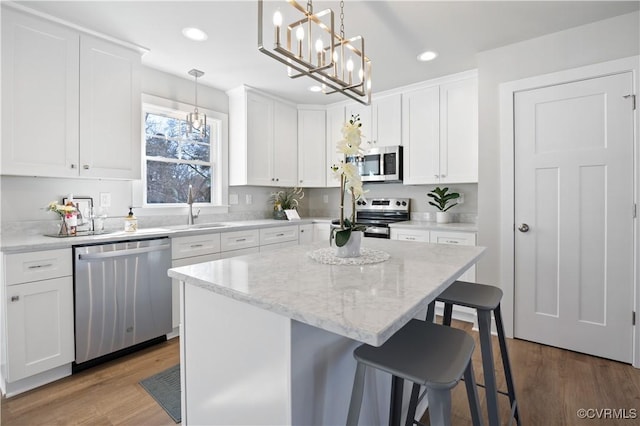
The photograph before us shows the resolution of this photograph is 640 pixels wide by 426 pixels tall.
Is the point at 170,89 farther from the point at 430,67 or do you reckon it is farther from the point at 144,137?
the point at 430,67

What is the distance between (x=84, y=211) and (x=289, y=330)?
2.55 metres

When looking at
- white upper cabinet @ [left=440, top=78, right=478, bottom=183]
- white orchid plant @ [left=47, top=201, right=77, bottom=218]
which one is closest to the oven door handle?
white upper cabinet @ [left=440, top=78, right=478, bottom=183]

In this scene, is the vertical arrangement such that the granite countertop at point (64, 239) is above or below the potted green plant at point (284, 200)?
below

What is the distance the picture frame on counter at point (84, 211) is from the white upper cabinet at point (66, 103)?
0.33 meters

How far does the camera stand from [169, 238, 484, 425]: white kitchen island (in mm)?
879

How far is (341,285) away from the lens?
3.54 feet

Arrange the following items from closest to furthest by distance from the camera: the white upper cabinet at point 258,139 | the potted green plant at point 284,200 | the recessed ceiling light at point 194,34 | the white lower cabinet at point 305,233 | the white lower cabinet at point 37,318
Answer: the white lower cabinet at point 37,318 < the recessed ceiling light at point 194,34 < the white upper cabinet at point 258,139 < the white lower cabinet at point 305,233 < the potted green plant at point 284,200

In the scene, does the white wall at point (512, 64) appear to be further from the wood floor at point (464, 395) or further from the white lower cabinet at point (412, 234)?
the wood floor at point (464, 395)

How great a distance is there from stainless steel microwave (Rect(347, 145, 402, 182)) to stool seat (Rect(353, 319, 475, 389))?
8.79 ft

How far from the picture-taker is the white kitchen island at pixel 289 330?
0.88 m

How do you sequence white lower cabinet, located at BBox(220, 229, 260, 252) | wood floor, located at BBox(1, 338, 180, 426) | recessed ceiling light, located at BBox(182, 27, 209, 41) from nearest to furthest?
wood floor, located at BBox(1, 338, 180, 426) < recessed ceiling light, located at BBox(182, 27, 209, 41) < white lower cabinet, located at BBox(220, 229, 260, 252)

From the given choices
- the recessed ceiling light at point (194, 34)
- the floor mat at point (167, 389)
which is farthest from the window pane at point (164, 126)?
the floor mat at point (167, 389)

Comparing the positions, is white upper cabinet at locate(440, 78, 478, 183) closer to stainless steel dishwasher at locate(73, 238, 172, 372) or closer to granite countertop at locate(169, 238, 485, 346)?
granite countertop at locate(169, 238, 485, 346)

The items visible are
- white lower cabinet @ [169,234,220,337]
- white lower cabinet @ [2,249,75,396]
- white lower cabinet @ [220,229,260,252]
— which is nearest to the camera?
white lower cabinet @ [2,249,75,396]
